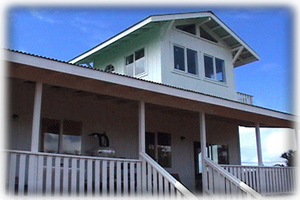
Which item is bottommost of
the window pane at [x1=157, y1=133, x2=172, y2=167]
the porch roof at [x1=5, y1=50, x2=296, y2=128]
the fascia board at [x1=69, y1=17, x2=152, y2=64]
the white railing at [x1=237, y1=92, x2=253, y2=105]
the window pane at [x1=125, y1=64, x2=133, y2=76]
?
the window pane at [x1=157, y1=133, x2=172, y2=167]

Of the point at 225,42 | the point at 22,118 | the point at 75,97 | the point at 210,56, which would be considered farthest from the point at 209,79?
the point at 22,118

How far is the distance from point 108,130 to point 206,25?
638 centimetres

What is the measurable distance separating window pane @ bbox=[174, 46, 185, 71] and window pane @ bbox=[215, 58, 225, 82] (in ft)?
6.13

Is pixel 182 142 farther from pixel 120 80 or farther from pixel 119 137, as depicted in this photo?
pixel 120 80

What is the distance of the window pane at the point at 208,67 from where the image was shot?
13.6 m

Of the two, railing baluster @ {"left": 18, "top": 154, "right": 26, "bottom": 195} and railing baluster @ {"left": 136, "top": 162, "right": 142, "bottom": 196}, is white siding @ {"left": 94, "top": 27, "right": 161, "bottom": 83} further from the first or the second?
railing baluster @ {"left": 18, "top": 154, "right": 26, "bottom": 195}

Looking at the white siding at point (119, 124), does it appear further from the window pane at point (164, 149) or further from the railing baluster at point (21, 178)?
the railing baluster at point (21, 178)

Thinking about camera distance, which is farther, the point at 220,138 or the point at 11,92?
the point at 220,138

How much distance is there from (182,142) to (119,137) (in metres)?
2.73

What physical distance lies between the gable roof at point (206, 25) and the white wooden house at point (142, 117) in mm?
40

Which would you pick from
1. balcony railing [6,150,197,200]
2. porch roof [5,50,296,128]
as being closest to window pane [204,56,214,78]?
porch roof [5,50,296,128]

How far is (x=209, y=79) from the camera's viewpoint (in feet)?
44.2

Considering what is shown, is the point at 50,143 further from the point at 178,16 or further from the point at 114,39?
the point at 178,16

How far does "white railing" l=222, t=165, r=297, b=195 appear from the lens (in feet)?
34.6
